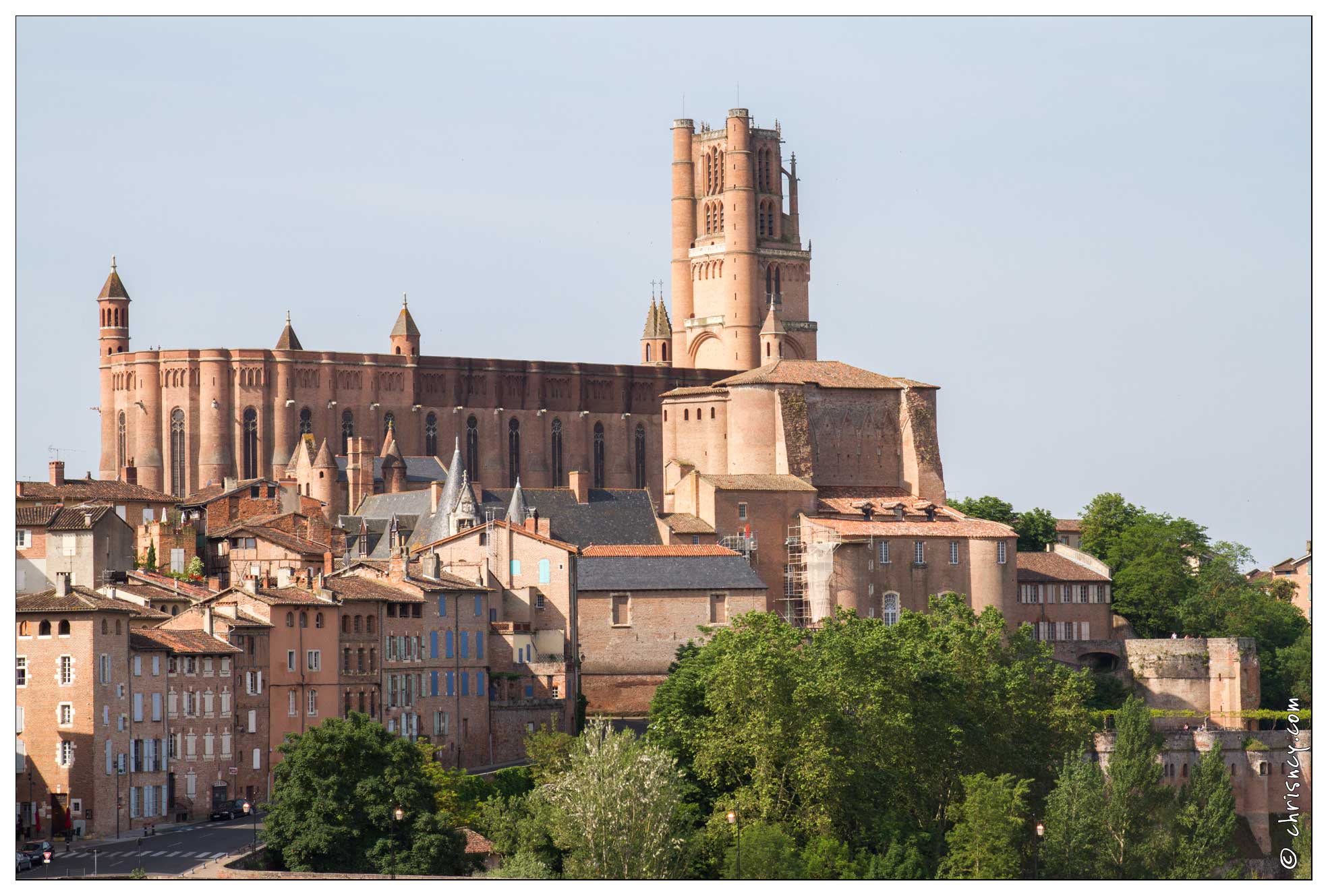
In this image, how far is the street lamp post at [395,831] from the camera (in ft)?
236

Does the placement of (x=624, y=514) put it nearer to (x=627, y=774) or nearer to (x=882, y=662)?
(x=882, y=662)

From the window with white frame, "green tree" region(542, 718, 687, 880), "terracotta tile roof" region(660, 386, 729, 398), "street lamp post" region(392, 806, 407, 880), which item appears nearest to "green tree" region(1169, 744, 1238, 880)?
"green tree" region(542, 718, 687, 880)

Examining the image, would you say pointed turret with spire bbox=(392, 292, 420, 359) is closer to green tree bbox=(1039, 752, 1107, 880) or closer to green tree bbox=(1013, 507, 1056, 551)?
green tree bbox=(1013, 507, 1056, 551)

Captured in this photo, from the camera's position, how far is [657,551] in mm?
109062

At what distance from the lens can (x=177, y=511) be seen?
127 metres

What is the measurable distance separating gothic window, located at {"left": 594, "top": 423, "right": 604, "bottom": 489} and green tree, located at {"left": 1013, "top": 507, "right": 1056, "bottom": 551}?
29.9m

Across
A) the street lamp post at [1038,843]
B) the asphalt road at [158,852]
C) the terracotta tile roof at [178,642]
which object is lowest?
the street lamp post at [1038,843]

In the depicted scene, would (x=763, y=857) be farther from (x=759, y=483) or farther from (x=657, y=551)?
(x=759, y=483)

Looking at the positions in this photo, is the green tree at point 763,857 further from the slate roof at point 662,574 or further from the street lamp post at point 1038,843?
the slate roof at point 662,574

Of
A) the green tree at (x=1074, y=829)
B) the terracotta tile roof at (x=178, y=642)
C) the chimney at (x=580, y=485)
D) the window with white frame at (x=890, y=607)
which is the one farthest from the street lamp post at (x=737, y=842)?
the chimney at (x=580, y=485)

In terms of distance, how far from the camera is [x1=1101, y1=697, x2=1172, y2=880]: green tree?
8512 cm

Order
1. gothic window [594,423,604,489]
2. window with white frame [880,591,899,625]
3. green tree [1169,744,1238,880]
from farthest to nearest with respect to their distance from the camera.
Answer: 1. gothic window [594,423,604,489]
2. window with white frame [880,591,899,625]
3. green tree [1169,744,1238,880]

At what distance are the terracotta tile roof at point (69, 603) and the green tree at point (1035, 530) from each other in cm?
5864

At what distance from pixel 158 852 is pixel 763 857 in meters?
15.1
